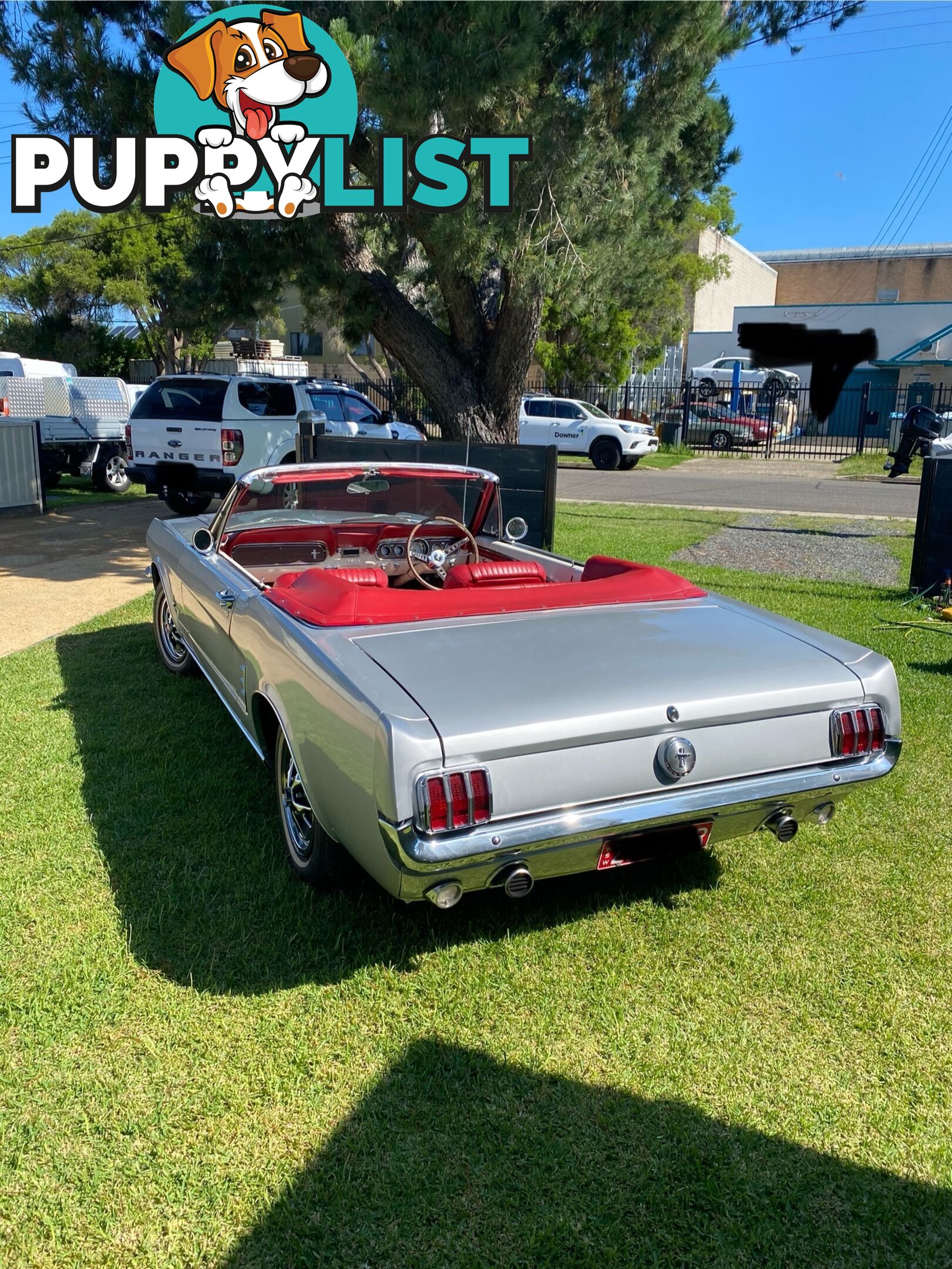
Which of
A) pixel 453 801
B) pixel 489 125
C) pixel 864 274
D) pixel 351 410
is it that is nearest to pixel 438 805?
pixel 453 801

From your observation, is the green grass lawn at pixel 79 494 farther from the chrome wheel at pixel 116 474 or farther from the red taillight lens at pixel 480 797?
the red taillight lens at pixel 480 797

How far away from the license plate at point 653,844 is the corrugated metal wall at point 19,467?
40.9 feet

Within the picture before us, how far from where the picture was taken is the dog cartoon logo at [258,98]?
9477 millimetres

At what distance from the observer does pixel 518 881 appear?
9.48 feet

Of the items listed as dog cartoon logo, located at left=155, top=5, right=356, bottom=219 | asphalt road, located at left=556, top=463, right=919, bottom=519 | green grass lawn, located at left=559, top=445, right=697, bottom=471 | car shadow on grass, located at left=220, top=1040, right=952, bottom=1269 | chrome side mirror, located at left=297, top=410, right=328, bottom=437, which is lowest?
car shadow on grass, located at left=220, top=1040, right=952, bottom=1269

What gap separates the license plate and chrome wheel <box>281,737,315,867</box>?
3.57 feet

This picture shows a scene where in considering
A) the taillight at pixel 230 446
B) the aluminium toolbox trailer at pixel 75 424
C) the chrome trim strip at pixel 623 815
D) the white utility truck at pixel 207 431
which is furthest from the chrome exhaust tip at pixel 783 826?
the aluminium toolbox trailer at pixel 75 424

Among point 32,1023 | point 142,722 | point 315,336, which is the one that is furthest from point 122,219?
point 32,1023

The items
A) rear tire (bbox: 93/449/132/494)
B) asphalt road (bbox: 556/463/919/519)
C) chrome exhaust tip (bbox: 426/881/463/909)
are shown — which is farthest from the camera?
rear tire (bbox: 93/449/132/494)

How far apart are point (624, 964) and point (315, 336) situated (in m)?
49.4

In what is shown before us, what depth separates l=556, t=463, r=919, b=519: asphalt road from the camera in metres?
16.6

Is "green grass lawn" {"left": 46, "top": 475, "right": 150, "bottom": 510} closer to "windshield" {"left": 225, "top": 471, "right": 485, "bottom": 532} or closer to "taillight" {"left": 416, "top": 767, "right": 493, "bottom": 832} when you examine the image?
"windshield" {"left": 225, "top": 471, "right": 485, "bottom": 532}

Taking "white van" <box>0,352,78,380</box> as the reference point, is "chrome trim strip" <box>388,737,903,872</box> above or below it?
below

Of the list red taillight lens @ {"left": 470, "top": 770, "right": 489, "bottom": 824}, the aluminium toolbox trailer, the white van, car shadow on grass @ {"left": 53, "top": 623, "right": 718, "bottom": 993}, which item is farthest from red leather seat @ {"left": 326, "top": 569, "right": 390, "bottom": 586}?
the white van
